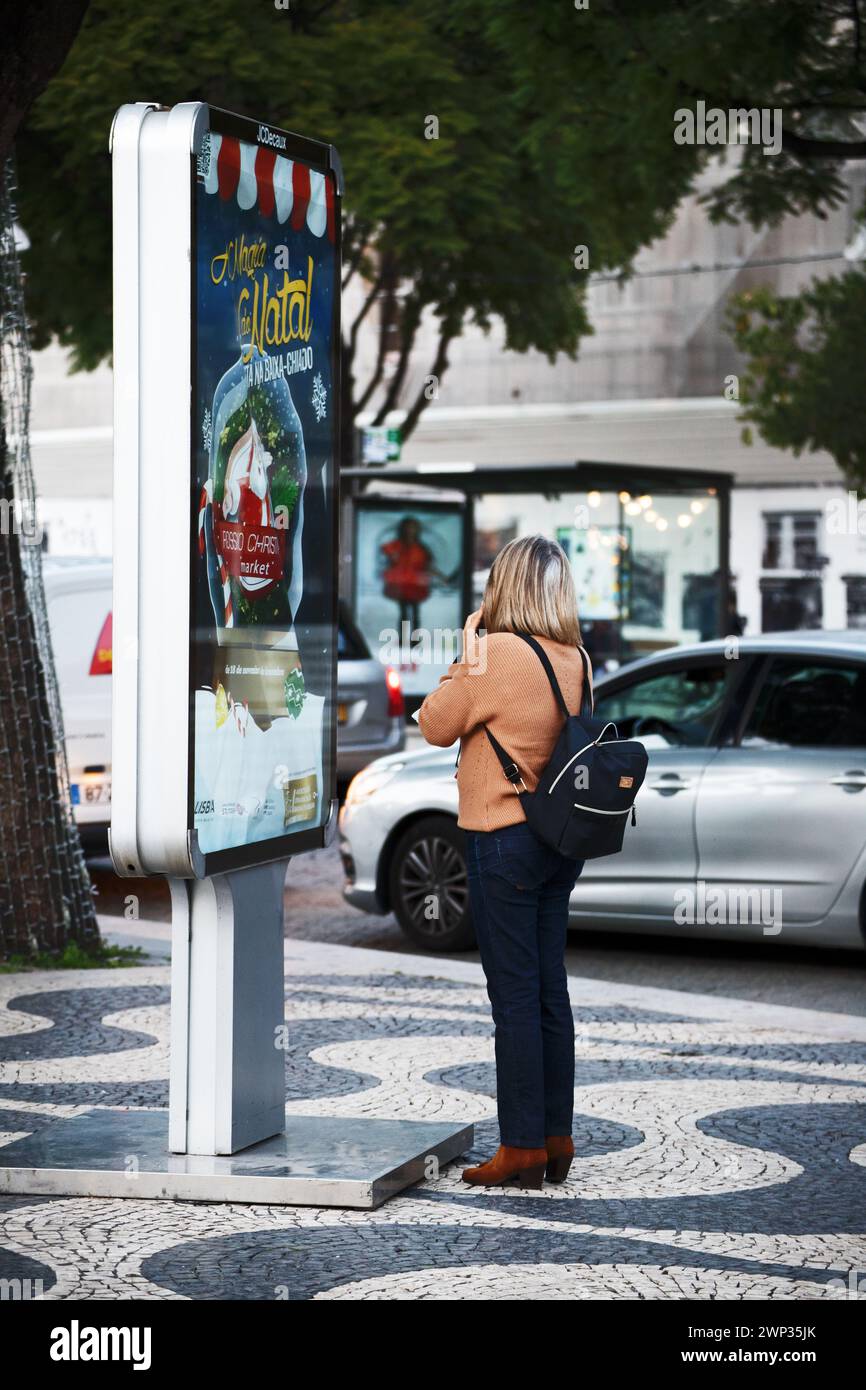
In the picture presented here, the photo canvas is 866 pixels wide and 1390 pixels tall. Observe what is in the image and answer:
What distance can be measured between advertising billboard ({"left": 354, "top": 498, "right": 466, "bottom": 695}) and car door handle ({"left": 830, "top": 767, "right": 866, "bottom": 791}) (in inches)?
559

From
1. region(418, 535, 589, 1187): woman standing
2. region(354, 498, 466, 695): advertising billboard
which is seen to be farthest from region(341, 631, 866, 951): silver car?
region(354, 498, 466, 695): advertising billboard

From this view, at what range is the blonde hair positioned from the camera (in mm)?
5949

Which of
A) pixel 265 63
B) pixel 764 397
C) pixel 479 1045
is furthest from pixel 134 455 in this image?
pixel 764 397

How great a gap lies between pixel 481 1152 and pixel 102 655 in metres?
7.75

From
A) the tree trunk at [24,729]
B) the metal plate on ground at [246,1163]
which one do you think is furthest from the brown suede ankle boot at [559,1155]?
the tree trunk at [24,729]

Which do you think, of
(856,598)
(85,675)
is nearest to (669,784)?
(85,675)

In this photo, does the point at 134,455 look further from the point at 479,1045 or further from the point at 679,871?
the point at 679,871

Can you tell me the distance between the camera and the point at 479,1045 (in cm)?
800

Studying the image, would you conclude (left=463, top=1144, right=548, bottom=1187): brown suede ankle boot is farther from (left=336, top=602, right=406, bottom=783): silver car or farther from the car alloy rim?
(left=336, top=602, right=406, bottom=783): silver car

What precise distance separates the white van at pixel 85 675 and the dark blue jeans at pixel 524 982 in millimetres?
7166

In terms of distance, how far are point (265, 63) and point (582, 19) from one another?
16.9 feet

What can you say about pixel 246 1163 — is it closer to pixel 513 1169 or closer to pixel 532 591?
pixel 513 1169

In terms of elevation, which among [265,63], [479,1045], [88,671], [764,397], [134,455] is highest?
[265,63]

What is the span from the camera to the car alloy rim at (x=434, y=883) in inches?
438
